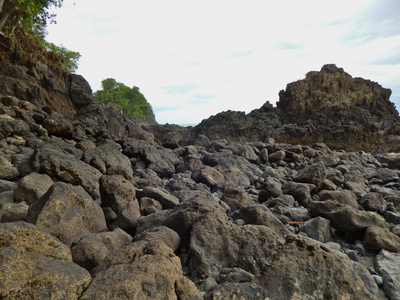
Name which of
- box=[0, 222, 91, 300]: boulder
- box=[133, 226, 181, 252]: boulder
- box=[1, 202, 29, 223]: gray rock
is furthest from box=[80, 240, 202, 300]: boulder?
box=[1, 202, 29, 223]: gray rock

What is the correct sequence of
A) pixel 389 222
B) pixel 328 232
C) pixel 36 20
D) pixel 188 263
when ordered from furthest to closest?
pixel 36 20
pixel 389 222
pixel 328 232
pixel 188 263

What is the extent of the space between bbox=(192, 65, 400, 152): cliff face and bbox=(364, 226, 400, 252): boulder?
17405 mm

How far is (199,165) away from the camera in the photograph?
367 inches

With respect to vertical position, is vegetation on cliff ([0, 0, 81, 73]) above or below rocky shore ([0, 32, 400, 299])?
above

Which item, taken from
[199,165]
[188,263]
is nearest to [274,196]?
[199,165]

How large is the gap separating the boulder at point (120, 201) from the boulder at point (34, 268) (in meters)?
1.73

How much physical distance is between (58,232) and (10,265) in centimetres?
115

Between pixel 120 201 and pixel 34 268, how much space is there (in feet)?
7.44

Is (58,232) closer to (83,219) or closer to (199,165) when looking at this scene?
(83,219)

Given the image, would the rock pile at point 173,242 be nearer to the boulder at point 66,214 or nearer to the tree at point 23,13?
the boulder at point 66,214

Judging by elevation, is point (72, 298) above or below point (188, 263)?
above

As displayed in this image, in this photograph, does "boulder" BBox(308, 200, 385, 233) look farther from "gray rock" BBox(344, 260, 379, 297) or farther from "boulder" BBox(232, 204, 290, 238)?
"gray rock" BBox(344, 260, 379, 297)

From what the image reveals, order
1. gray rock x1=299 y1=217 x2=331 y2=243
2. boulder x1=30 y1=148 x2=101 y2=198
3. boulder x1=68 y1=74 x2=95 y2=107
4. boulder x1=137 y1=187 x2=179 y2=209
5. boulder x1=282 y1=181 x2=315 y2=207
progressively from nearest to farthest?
gray rock x1=299 y1=217 x2=331 y2=243
boulder x1=30 y1=148 x2=101 y2=198
boulder x1=137 y1=187 x2=179 y2=209
boulder x1=282 y1=181 x2=315 y2=207
boulder x1=68 y1=74 x2=95 y2=107

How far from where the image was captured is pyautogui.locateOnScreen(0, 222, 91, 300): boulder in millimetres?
1801
